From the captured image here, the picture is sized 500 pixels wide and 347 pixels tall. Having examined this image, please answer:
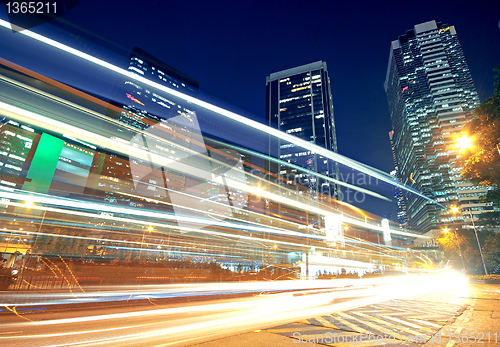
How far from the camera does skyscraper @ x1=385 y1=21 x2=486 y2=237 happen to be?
12644 centimetres

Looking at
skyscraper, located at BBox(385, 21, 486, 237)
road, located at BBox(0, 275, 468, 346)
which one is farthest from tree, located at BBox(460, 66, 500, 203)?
skyscraper, located at BBox(385, 21, 486, 237)

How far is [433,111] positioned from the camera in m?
140

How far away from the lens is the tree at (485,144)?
50.0 feet

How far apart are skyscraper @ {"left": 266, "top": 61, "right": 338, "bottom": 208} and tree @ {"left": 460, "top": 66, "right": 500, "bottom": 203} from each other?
124716 mm

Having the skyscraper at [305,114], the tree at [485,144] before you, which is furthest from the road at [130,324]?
the skyscraper at [305,114]

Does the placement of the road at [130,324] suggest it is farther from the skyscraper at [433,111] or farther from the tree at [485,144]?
the skyscraper at [433,111]

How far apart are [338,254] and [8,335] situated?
2513 cm

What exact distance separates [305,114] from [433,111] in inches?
2868

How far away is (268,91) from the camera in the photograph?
175750 millimetres

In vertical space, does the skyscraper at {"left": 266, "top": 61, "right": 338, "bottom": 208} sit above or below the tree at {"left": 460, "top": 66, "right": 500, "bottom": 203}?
above

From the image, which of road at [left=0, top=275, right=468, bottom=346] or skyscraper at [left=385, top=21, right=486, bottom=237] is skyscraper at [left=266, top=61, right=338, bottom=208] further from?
road at [left=0, top=275, right=468, bottom=346]

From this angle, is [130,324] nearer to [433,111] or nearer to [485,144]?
[485,144]

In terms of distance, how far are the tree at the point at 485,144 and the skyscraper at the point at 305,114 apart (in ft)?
409

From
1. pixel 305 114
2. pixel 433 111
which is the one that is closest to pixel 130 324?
pixel 305 114
